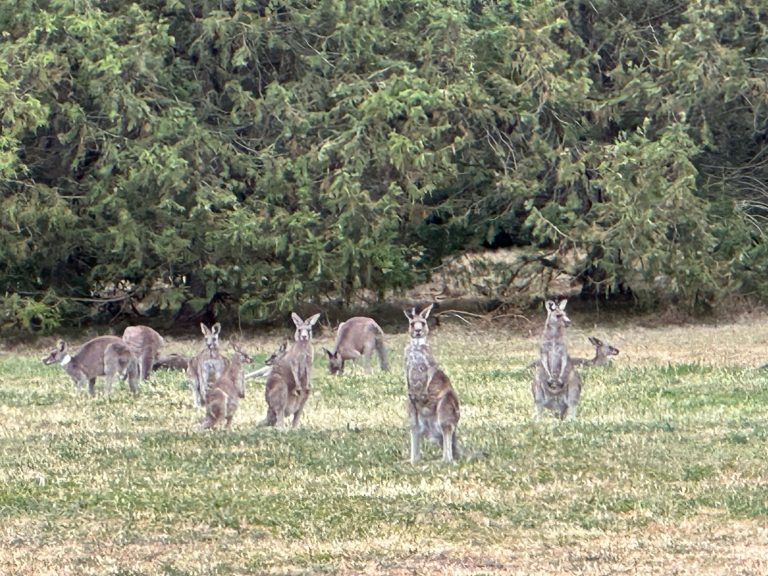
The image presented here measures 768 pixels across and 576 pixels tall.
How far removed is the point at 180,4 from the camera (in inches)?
1020

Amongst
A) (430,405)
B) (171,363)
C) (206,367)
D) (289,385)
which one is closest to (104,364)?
(206,367)

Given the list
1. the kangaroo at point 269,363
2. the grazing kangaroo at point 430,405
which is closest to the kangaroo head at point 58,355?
the kangaroo at point 269,363

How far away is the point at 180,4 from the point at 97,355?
9.29m

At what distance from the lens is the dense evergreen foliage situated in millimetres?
25469

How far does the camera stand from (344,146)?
84.1 feet

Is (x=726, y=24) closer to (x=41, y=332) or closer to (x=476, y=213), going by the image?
(x=476, y=213)

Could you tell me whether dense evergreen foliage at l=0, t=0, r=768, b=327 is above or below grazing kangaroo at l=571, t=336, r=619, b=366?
above

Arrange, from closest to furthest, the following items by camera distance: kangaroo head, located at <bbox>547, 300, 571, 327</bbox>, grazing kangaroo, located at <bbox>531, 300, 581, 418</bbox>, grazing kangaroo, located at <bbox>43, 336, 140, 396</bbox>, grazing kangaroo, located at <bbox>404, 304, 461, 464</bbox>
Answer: grazing kangaroo, located at <bbox>404, 304, 461, 464</bbox>
grazing kangaroo, located at <bbox>531, 300, 581, 418</bbox>
kangaroo head, located at <bbox>547, 300, 571, 327</bbox>
grazing kangaroo, located at <bbox>43, 336, 140, 396</bbox>

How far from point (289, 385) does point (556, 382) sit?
98.6 inches

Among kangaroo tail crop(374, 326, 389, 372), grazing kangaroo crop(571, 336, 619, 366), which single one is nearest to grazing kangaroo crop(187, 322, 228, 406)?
kangaroo tail crop(374, 326, 389, 372)

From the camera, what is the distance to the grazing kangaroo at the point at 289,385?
48.4 feet

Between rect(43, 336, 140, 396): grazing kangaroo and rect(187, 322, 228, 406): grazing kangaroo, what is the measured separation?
1.35 metres

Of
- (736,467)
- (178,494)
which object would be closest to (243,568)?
(178,494)

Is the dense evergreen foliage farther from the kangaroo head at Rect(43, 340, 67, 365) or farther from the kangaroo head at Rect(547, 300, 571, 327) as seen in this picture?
the kangaroo head at Rect(547, 300, 571, 327)
